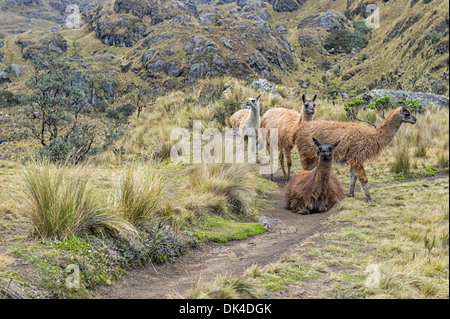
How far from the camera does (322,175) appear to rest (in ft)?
22.2

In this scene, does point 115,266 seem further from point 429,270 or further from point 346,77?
point 346,77

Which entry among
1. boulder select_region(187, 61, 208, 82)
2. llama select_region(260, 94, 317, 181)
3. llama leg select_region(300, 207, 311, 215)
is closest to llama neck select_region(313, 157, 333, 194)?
llama leg select_region(300, 207, 311, 215)

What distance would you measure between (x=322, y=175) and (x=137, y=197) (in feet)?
12.3

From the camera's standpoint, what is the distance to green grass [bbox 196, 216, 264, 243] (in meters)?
4.93

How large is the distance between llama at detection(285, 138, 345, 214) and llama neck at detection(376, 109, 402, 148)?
46.6 inches

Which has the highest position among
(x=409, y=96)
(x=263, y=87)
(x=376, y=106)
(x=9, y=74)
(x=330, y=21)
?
(x=330, y=21)

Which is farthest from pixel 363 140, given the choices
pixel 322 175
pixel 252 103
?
pixel 252 103

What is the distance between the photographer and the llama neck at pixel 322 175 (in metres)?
6.71

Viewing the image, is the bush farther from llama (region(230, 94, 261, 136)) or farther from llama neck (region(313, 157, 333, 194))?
llama neck (region(313, 157, 333, 194))

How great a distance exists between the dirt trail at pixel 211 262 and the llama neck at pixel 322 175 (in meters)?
0.73

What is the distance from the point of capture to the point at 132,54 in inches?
3216

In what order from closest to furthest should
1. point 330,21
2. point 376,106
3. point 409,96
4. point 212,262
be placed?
1. point 212,262
2. point 376,106
3. point 409,96
4. point 330,21

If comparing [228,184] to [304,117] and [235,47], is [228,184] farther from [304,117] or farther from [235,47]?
[235,47]

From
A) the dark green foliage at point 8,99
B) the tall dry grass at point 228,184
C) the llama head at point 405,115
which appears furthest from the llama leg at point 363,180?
the dark green foliage at point 8,99
